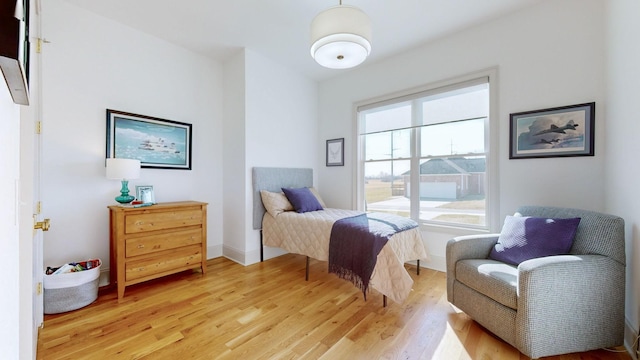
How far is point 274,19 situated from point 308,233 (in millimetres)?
2326

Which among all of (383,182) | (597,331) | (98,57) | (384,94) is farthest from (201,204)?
(597,331)

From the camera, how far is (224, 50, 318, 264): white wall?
326cm

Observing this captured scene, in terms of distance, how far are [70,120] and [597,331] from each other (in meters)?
4.50

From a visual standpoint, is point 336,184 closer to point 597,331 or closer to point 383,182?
point 383,182

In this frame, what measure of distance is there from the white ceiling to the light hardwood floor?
2790mm

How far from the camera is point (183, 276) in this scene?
2.82 meters

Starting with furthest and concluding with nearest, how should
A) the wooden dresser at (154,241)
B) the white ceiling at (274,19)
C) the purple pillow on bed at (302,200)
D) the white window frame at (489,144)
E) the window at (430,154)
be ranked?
the purple pillow on bed at (302,200) → the window at (430,154) → the white window frame at (489,144) → the white ceiling at (274,19) → the wooden dresser at (154,241)

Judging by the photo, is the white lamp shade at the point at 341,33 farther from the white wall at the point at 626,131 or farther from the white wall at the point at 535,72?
the white wall at the point at 626,131

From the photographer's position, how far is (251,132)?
329 centimetres

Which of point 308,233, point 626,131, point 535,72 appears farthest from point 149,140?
point 626,131

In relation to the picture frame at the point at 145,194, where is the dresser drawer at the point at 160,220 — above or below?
below

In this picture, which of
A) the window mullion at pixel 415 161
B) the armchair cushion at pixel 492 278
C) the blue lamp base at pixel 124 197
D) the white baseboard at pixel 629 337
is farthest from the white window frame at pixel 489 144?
the blue lamp base at pixel 124 197

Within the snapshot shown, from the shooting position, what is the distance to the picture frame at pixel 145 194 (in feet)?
8.80

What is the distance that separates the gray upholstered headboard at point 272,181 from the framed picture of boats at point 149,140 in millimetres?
913
